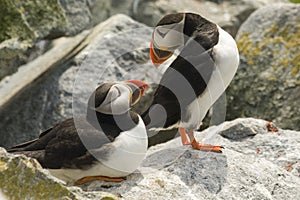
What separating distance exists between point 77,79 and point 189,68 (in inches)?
104

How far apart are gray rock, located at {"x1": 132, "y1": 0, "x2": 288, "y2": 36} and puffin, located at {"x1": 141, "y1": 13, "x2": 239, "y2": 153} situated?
19.1 feet

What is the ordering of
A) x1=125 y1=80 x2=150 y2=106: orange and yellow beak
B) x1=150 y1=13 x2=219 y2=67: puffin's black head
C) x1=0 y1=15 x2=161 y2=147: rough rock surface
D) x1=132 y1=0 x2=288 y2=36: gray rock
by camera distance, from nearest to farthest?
x1=125 y1=80 x2=150 y2=106: orange and yellow beak
x1=150 y1=13 x2=219 y2=67: puffin's black head
x1=0 y1=15 x2=161 y2=147: rough rock surface
x1=132 y1=0 x2=288 y2=36: gray rock

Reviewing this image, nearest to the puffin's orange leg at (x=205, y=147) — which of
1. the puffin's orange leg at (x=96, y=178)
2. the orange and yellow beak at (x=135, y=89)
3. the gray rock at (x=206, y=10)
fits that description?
the orange and yellow beak at (x=135, y=89)

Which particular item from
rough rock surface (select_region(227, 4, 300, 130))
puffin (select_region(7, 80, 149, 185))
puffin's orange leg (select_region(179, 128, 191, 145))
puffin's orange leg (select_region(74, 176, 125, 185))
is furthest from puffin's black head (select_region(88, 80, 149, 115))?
rough rock surface (select_region(227, 4, 300, 130))

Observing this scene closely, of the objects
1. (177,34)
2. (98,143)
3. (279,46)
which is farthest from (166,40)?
(279,46)

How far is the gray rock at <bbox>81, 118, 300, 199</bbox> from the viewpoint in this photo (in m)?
5.61

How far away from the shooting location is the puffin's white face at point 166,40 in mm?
6480

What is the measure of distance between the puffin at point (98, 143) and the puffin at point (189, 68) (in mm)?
663

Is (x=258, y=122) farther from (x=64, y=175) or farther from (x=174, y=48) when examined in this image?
(x=64, y=175)

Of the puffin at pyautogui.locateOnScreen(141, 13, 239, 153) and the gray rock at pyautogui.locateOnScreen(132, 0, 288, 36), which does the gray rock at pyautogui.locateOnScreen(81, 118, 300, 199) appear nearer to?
the puffin at pyautogui.locateOnScreen(141, 13, 239, 153)

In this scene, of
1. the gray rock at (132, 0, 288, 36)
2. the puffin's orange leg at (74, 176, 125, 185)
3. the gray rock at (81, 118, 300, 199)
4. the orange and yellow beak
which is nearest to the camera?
the gray rock at (81, 118, 300, 199)

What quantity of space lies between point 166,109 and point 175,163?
2.48 ft

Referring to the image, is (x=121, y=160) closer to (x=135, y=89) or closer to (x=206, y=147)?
(x=135, y=89)

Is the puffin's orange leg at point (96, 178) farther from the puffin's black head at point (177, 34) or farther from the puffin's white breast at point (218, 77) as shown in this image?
the puffin's black head at point (177, 34)
